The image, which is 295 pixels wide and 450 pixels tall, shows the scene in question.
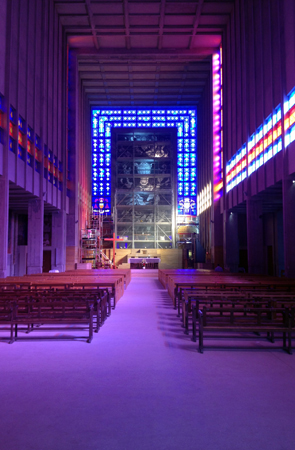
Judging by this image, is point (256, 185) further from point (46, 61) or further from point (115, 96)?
point (115, 96)

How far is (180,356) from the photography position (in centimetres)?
626

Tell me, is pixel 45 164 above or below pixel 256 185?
above

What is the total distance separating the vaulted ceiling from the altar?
20360mm

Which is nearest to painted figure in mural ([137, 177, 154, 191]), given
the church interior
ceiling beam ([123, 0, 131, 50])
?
the church interior

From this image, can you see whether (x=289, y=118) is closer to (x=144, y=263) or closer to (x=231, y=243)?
(x=231, y=243)

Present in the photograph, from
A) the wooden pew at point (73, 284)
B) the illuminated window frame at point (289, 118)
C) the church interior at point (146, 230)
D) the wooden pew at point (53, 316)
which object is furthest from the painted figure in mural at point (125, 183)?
the wooden pew at point (53, 316)

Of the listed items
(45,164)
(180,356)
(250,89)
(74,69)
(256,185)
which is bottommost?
(180,356)

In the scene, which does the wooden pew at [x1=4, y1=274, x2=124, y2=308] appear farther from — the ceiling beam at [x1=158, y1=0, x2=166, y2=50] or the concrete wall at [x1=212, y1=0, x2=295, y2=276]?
the ceiling beam at [x1=158, y1=0, x2=166, y2=50]

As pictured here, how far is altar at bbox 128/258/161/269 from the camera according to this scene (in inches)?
1507

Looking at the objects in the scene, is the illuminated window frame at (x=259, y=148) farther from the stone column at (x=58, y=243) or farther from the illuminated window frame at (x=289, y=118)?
the stone column at (x=58, y=243)

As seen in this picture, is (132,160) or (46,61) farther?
(132,160)

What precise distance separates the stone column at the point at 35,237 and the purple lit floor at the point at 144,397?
18.6m

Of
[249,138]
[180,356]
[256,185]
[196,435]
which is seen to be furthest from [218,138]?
[196,435]

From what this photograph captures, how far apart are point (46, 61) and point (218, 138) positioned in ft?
57.8
